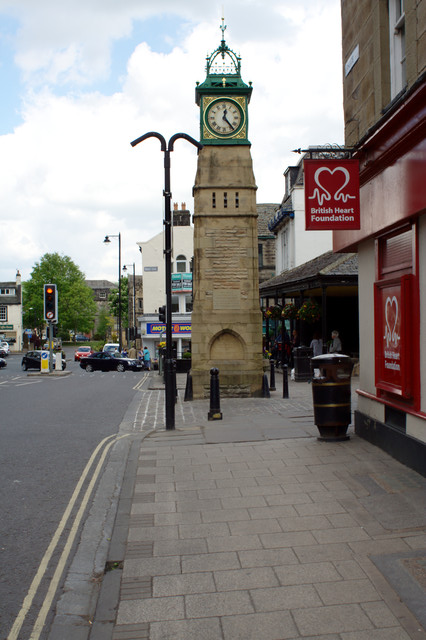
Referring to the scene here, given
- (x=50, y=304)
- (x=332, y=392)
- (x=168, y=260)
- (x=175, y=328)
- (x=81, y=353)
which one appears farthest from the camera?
(x=81, y=353)

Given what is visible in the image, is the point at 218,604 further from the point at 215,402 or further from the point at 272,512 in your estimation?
the point at 215,402

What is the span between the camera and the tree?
265 ft

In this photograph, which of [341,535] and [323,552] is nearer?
[323,552]

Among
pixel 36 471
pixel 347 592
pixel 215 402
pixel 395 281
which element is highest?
pixel 395 281

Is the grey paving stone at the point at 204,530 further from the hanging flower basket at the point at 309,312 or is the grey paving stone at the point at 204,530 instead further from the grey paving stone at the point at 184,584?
the hanging flower basket at the point at 309,312

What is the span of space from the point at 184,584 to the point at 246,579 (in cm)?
47

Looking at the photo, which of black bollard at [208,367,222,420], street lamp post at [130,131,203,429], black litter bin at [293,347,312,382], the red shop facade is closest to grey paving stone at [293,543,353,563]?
the red shop facade

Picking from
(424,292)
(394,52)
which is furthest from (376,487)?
(394,52)

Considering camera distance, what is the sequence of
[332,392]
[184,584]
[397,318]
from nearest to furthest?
[184,584] → [397,318] → [332,392]

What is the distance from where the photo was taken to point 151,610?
3979mm

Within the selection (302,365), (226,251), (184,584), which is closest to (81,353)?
(302,365)

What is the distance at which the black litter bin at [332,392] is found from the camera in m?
8.74

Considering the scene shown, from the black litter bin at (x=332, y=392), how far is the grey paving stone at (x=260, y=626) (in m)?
5.20

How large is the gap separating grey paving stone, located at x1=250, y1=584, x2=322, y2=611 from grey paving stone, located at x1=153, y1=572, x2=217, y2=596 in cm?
37
